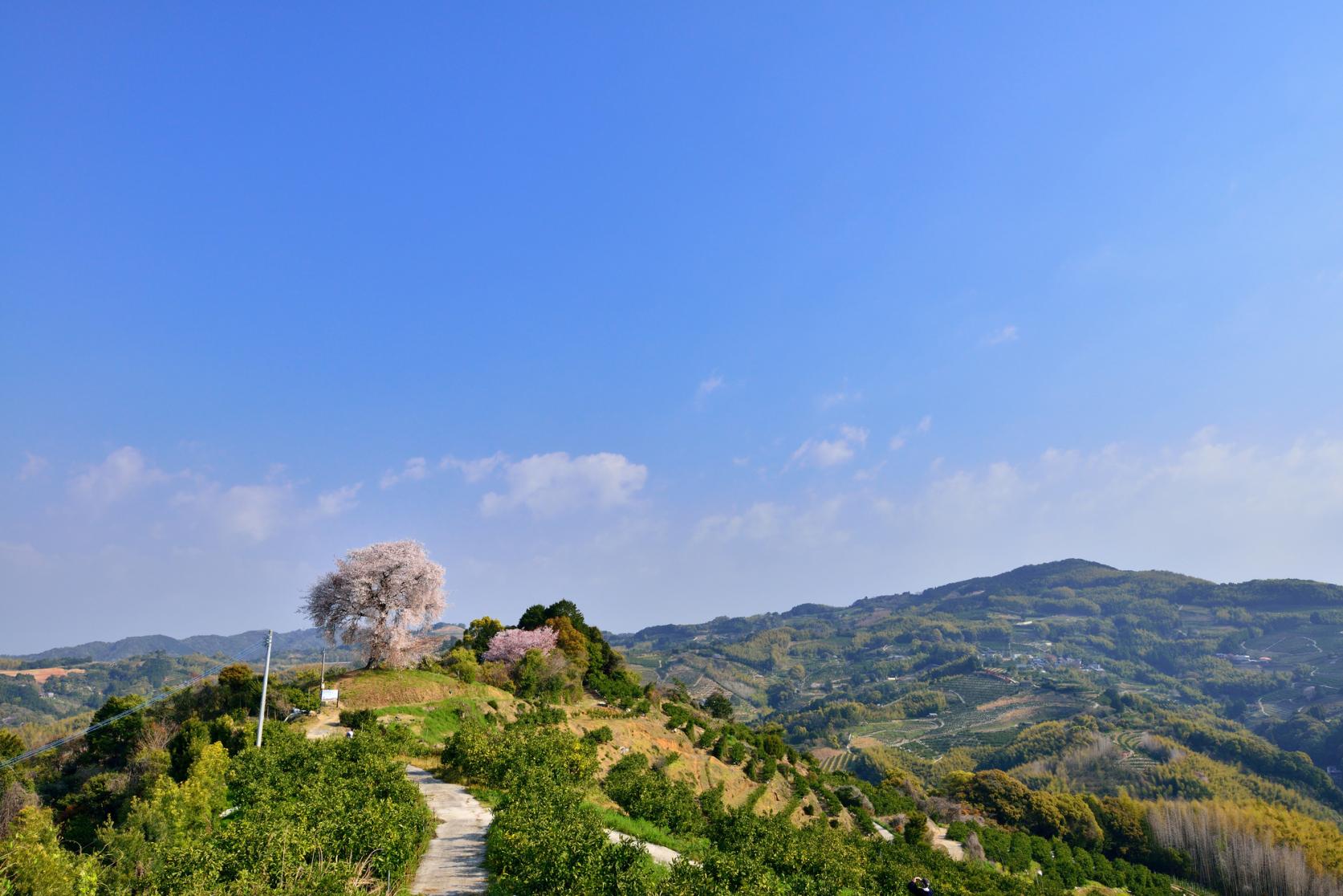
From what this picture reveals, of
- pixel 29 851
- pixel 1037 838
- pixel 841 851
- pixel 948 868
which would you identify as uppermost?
pixel 29 851

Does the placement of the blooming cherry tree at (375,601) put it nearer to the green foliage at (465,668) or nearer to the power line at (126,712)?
the green foliage at (465,668)

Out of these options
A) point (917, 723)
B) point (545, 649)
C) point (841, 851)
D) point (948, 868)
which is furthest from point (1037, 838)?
point (917, 723)

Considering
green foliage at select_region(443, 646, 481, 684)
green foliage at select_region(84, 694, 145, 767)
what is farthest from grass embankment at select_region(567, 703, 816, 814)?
green foliage at select_region(84, 694, 145, 767)

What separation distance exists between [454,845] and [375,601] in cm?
2630

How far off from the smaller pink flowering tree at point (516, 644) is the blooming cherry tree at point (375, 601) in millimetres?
14393

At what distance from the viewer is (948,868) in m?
41.8

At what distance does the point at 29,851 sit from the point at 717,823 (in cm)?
2076

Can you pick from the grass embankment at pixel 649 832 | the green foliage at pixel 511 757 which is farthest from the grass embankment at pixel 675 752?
the grass embankment at pixel 649 832

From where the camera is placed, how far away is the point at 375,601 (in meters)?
42.0

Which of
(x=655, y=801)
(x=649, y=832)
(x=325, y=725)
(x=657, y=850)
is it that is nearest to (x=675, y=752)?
(x=655, y=801)

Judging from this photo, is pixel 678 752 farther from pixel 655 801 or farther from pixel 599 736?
pixel 655 801

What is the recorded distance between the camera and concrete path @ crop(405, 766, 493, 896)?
15.9 meters

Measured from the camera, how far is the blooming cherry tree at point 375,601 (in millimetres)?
41750

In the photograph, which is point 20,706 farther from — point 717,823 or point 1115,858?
point 1115,858
